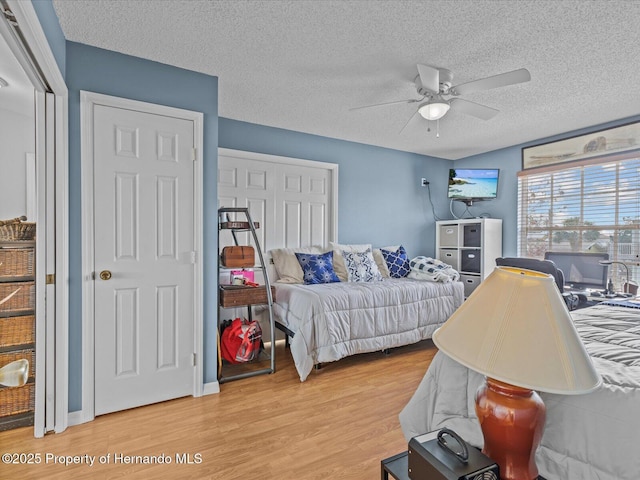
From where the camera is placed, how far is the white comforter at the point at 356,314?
3016 millimetres

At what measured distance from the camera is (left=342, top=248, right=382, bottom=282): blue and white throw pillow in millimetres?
3910

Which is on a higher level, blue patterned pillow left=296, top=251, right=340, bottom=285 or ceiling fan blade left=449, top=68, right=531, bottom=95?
ceiling fan blade left=449, top=68, right=531, bottom=95

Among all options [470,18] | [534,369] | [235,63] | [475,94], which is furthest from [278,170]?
[534,369]

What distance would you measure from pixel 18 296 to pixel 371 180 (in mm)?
3838

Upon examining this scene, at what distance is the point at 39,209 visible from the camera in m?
2.04

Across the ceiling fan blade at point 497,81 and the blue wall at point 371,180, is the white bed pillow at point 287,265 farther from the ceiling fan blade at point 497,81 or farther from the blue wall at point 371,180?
the ceiling fan blade at point 497,81

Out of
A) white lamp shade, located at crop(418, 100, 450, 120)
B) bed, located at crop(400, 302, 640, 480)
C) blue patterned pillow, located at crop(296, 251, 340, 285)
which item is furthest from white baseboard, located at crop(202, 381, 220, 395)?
white lamp shade, located at crop(418, 100, 450, 120)

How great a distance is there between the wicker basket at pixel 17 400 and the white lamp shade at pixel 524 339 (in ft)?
8.46

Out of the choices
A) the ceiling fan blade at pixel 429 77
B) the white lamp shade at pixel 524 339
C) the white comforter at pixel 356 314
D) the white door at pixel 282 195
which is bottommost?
the white comforter at pixel 356 314

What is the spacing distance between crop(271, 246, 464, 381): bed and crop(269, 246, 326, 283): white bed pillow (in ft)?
0.05

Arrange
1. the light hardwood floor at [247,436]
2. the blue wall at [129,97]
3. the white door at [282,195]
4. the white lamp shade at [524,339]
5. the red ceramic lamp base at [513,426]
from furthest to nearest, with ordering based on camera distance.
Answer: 1. the white door at [282,195]
2. the blue wall at [129,97]
3. the light hardwood floor at [247,436]
4. the red ceramic lamp base at [513,426]
5. the white lamp shade at [524,339]

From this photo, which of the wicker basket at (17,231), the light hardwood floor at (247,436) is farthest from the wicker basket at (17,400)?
the wicker basket at (17,231)

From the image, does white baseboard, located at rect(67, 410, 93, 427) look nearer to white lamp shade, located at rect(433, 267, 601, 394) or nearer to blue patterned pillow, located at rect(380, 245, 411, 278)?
white lamp shade, located at rect(433, 267, 601, 394)

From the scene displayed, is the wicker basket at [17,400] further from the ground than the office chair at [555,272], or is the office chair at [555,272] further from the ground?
the office chair at [555,272]
